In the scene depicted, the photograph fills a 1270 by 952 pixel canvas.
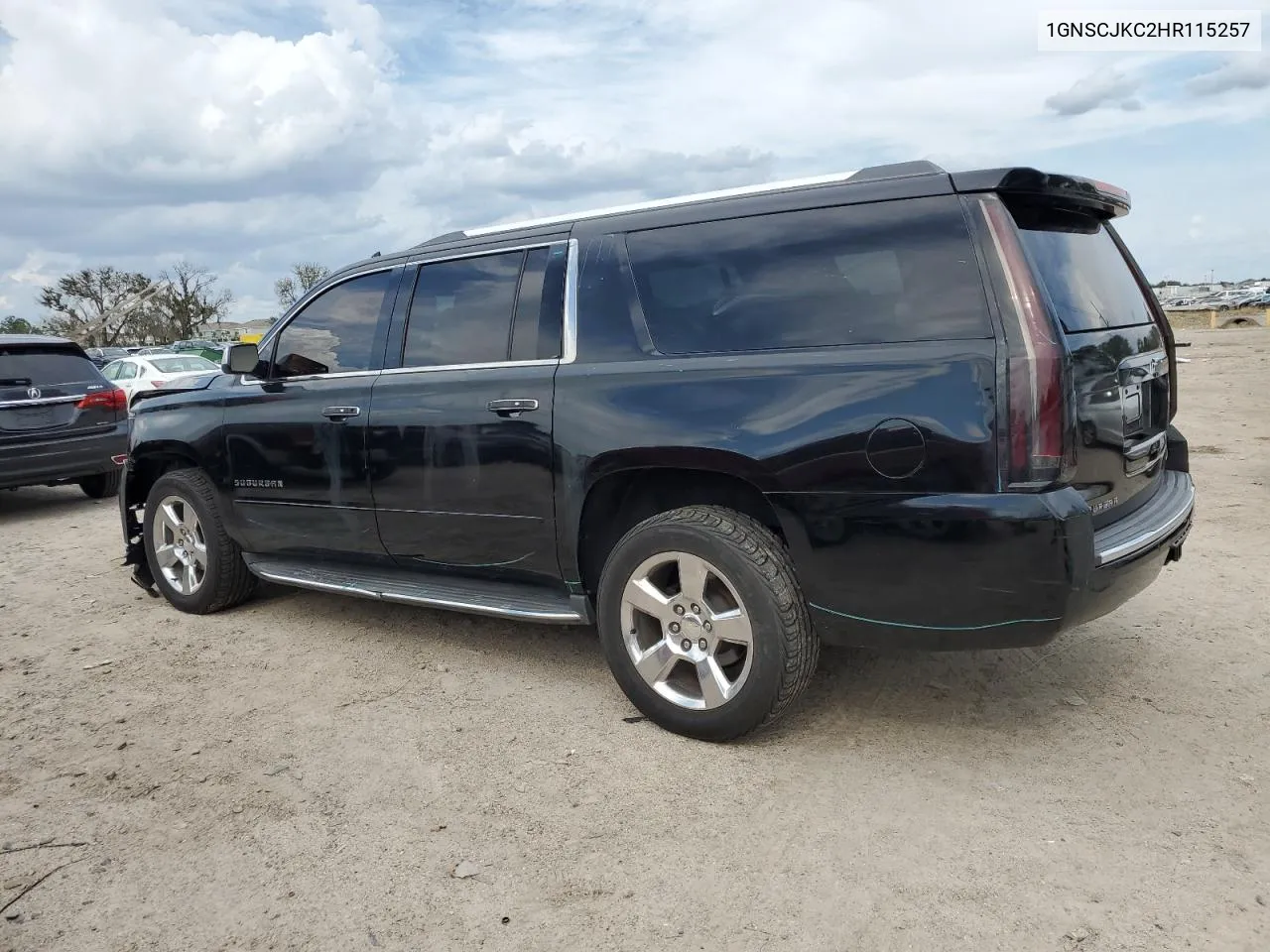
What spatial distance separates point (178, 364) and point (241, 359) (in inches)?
672

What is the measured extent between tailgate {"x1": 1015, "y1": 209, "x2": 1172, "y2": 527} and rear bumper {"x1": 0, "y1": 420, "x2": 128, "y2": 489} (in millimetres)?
7951

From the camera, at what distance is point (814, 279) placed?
318cm

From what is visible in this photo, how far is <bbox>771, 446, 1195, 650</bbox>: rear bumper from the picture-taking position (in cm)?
275

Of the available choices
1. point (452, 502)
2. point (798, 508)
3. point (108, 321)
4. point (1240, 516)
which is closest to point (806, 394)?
point (798, 508)

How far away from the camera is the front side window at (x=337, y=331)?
14.6 feet

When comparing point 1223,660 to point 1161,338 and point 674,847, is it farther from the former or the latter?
point 674,847

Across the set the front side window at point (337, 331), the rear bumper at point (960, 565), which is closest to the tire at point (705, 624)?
the rear bumper at point (960, 565)

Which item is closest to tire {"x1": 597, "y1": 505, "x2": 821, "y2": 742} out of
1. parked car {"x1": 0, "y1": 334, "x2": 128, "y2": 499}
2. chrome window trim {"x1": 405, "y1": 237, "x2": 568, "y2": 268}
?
chrome window trim {"x1": 405, "y1": 237, "x2": 568, "y2": 268}

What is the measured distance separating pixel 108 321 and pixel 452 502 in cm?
7533

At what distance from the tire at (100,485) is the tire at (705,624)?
805 centimetres

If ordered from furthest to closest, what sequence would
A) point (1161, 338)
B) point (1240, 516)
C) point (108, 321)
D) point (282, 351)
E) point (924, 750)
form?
1. point (108, 321)
2. point (1240, 516)
3. point (282, 351)
4. point (1161, 338)
5. point (924, 750)

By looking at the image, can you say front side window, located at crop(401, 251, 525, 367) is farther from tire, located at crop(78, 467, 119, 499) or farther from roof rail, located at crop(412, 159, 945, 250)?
tire, located at crop(78, 467, 119, 499)

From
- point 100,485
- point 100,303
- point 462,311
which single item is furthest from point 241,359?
point 100,303

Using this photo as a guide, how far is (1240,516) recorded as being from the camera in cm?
625
